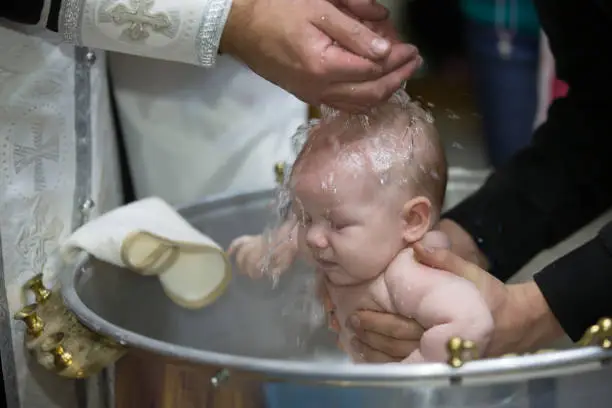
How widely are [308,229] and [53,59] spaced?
0.84ft

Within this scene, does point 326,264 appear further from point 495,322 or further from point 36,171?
point 36,171

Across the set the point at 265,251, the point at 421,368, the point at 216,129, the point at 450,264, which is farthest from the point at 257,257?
the point at 421,368

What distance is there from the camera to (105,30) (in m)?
0.72

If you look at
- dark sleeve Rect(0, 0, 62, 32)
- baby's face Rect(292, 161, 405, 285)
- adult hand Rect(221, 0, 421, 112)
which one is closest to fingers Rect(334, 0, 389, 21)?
adult hand Rect(221, 0, 421, 112)

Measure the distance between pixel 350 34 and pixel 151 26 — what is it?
16cm

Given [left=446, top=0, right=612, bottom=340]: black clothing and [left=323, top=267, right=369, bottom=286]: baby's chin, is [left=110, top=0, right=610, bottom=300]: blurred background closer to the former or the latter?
[left=446, top=0, right=612, bottom=340]: black clothing

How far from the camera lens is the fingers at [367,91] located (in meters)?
0.65

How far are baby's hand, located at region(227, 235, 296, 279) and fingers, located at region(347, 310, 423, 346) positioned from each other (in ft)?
0.46

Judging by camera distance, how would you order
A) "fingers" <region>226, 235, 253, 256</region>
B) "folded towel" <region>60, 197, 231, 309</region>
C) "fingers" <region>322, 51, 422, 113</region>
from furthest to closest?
"fingers" <region>226, 235, 253, 256</region>, "folded towel" <region>60, 197, 231, 309</region>, "fingers" <region>322, 51, 422, 113</region>

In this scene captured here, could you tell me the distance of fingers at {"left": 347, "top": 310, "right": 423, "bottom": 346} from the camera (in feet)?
2.25

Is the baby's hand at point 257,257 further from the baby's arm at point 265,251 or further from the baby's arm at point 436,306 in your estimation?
the baby's arm at point 436,306

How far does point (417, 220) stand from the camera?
72 centimetres

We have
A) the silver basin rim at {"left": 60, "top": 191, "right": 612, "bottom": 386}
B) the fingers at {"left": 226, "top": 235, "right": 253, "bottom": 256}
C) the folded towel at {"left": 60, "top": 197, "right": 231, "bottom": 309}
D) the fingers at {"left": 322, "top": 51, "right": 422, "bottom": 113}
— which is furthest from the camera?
the fingers at {"left": 226, "top": 235, "right": 253, "bottom": 256}

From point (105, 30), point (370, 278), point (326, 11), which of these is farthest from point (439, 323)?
point (105, 30)
